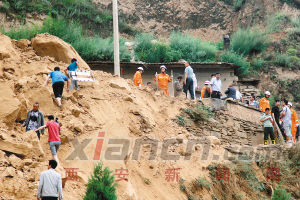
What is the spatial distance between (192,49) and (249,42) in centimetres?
513

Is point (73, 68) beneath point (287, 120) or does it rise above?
above

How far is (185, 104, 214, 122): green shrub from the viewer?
56.7 feet

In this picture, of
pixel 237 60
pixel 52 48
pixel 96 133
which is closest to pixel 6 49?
pixel 52 48

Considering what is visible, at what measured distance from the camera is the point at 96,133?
42.7 feet

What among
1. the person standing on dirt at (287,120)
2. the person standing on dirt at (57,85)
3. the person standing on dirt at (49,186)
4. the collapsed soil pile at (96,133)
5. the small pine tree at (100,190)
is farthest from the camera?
the person standing on dirt at (287,120)

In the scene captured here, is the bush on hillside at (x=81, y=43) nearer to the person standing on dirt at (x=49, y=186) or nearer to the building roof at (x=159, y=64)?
the building roof at (x=159, y=64)

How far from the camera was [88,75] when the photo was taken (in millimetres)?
14906

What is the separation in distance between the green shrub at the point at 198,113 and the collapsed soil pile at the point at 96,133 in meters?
0.32

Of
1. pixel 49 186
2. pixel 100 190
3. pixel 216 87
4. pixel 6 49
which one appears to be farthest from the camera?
pixel 216 87

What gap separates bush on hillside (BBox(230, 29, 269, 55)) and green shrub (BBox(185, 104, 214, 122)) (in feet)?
42.5

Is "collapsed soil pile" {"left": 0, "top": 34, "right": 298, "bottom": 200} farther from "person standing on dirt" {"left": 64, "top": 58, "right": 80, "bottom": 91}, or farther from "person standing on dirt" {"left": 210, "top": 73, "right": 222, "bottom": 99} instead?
"person standing on dirt" {"left": 210, "top": 73, "right": 222, "bottom": 99}

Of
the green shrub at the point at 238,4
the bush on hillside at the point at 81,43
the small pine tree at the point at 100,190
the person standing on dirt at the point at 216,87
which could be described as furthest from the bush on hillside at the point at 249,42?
the small pine tree at the point at 100,190

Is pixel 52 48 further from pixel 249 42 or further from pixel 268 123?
pixel 249 42

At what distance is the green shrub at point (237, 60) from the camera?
1088 inches
